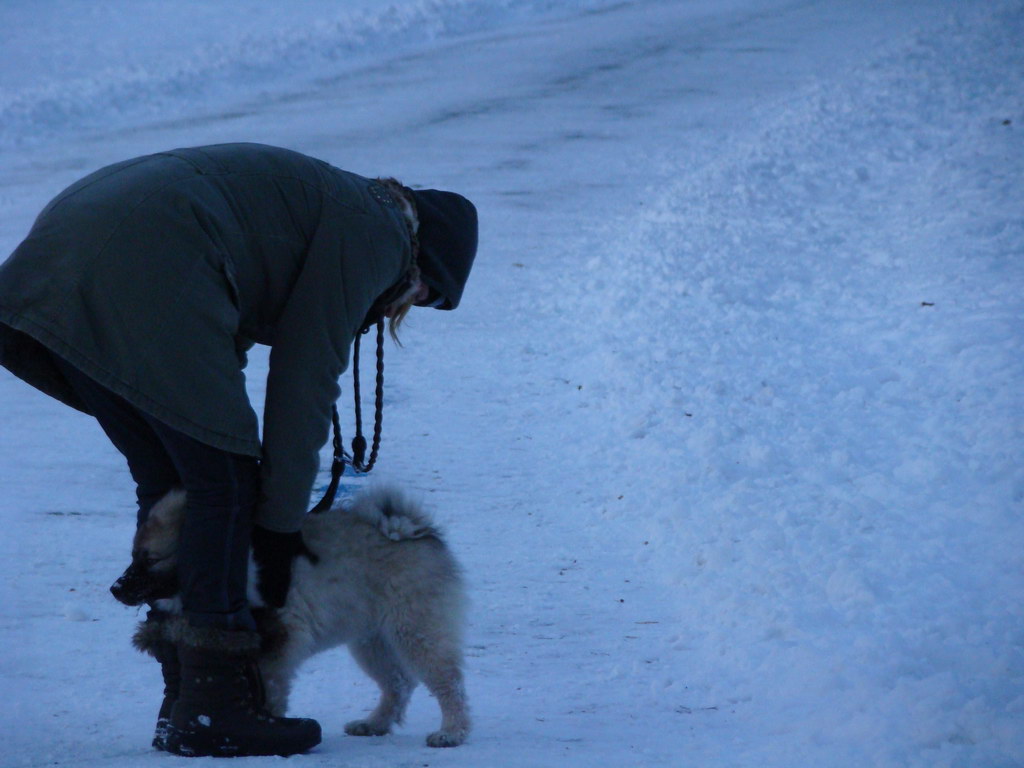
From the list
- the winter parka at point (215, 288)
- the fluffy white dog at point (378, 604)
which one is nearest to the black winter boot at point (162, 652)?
the fluffy white dog at point (378, 604)

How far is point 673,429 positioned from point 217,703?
333cm

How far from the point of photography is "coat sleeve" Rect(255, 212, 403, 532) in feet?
9.34

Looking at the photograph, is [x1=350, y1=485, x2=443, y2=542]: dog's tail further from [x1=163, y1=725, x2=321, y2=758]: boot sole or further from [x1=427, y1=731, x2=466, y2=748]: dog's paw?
[x1=163, y1=725, x2=321, y2=758]: boot sole

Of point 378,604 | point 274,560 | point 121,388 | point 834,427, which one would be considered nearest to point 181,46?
point 834,427

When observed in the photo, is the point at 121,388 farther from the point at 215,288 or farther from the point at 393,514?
the point at 393,514

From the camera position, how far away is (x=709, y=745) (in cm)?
329

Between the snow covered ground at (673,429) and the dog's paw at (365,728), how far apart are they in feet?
0.19

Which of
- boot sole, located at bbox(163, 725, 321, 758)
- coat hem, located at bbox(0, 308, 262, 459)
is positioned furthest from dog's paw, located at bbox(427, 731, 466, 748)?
coat hem, located at bbox(0, 308, 262, 459)

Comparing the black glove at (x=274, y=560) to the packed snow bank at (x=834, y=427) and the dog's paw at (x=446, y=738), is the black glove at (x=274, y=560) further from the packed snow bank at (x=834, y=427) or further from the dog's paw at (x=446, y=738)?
the packed snow bank at (x=834, y=427)

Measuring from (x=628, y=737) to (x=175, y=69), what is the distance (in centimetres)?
1335

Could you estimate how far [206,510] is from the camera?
9.35 feet

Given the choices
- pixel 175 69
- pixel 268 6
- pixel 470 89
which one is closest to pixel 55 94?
pixel 175 69

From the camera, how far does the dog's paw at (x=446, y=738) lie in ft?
11.0

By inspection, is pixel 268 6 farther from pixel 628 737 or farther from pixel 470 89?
pixel 628 737
